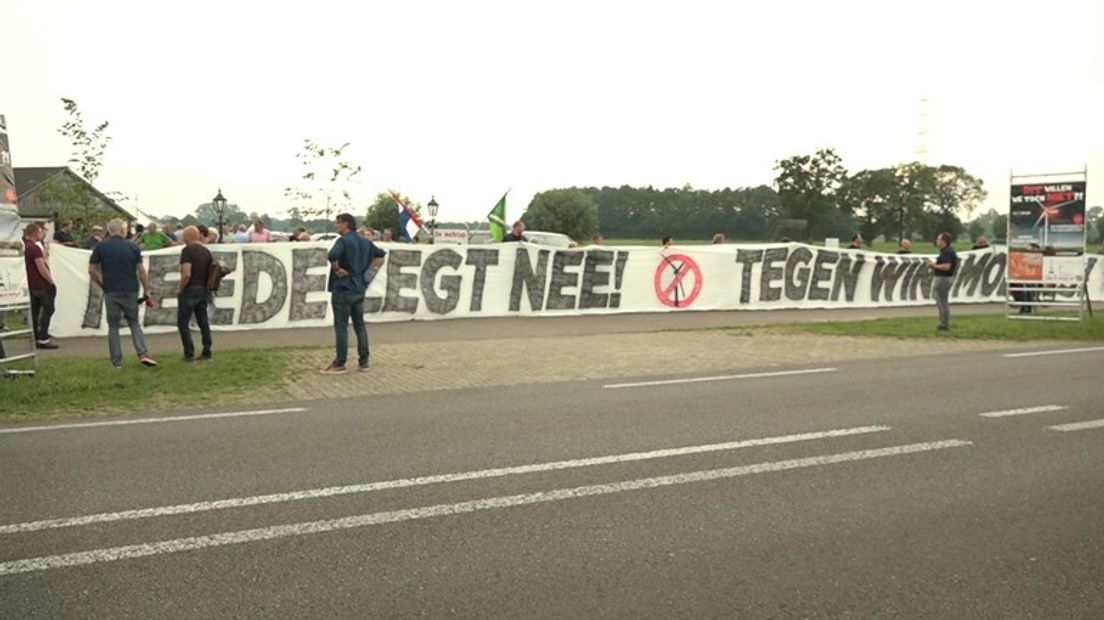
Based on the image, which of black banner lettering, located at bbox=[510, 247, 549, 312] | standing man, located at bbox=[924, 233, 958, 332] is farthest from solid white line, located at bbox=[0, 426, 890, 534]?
black banner lettering, located at bbox=[510, 247, 549, 312]

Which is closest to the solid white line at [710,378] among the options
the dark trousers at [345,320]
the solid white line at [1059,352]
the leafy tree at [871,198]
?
the dark trousers at [345,320]

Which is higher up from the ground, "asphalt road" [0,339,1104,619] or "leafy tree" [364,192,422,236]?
"leafy tree" [364,192,422,236]

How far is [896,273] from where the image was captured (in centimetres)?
2505

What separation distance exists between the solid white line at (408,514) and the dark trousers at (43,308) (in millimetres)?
11382

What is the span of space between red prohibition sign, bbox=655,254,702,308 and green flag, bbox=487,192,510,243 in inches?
229

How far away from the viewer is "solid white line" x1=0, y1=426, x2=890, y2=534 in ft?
16.3

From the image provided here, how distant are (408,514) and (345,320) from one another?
662 centimetres

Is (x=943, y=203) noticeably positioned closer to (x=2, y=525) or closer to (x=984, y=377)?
(x=984, y=377)

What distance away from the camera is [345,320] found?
37.3 ft

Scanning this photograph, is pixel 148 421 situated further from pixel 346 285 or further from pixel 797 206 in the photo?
pixel 797 206

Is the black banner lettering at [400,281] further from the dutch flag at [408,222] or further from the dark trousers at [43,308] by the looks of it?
the dutch flag at [408,222]

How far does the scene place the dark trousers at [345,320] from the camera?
11.3 m

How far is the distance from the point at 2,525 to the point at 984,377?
10257 millimetres

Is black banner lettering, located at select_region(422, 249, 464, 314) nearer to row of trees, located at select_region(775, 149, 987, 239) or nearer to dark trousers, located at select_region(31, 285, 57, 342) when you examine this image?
dark trousers, located at select_region(31, 285, 57, 342)
